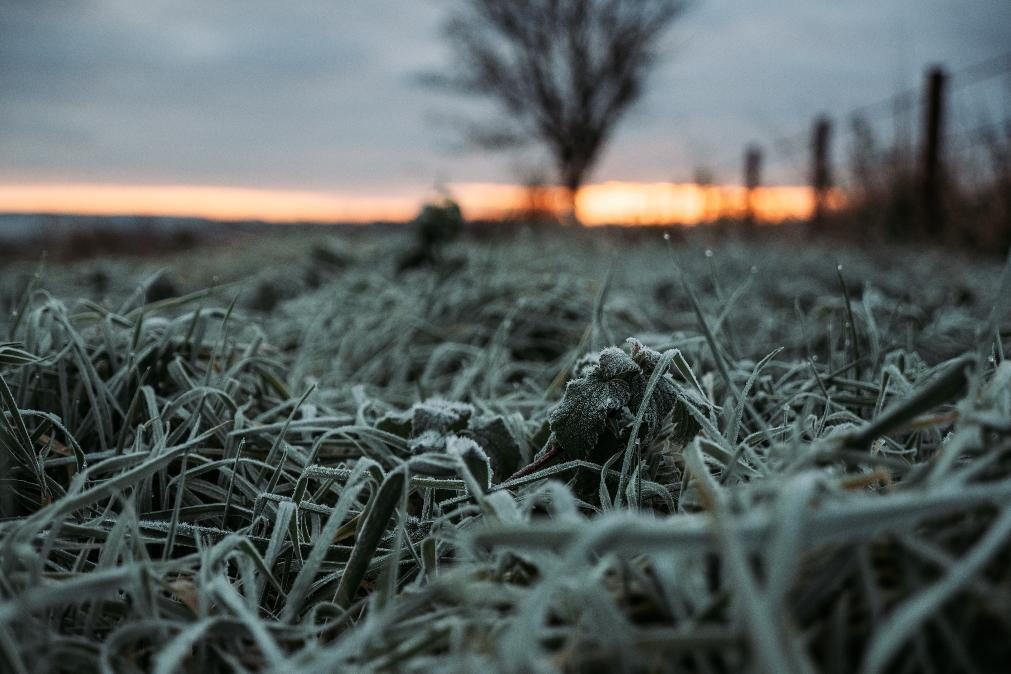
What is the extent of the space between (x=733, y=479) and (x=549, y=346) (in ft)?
4.07

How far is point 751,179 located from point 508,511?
8947 mm

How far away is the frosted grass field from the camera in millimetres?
442

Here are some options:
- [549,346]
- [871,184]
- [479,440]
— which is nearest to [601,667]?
[479,440]

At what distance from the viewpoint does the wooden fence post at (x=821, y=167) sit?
7484 millimetres

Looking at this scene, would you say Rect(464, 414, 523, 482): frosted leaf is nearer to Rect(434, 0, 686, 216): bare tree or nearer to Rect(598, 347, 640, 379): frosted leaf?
Rect(598, 347, 640, 379): frosted leaf

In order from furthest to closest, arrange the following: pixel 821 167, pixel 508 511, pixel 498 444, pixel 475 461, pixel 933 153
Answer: pixel 821 167 < pixel 933 153 < pixel 498 444 < pixel 475 461 < pixel 508 511

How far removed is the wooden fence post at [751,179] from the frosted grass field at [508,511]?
549cm

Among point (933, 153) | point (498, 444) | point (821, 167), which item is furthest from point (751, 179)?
point (498, 444)

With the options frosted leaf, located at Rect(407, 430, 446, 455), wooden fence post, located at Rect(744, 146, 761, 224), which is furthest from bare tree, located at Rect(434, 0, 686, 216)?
frosted leaf, located at Rect(407, 430, 446, 455)

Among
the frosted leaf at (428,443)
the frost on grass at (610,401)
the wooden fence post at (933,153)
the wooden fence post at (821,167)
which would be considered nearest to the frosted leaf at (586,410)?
the frost on grass at (610,401)

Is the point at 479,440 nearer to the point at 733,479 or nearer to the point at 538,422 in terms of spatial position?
the point at 538,422

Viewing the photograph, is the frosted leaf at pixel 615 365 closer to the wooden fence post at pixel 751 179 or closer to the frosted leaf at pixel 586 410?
the frosted leaf at pixel 586 410

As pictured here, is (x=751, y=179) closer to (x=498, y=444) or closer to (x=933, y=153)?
(x=933, y=153)

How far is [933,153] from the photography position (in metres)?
6.19
